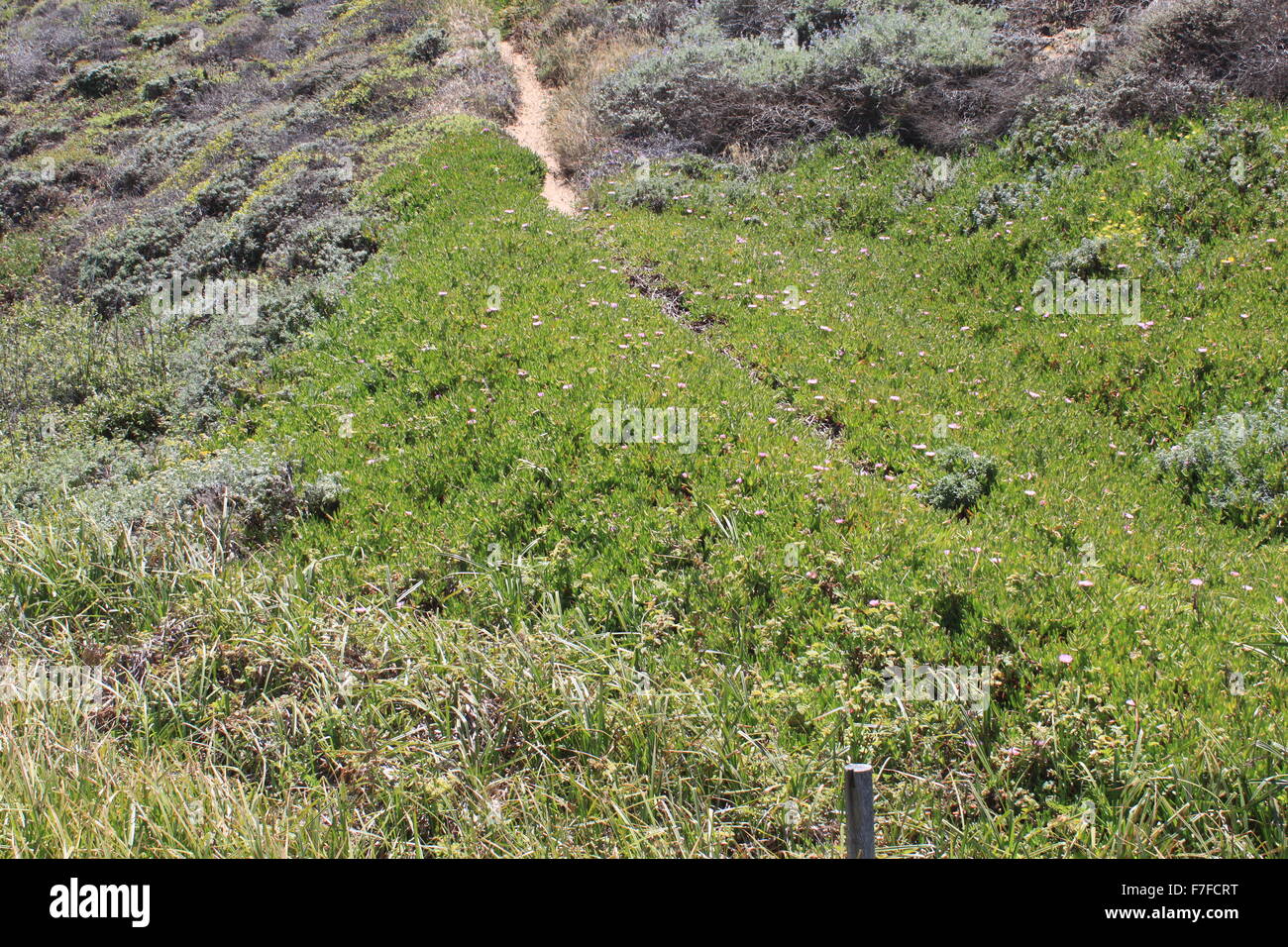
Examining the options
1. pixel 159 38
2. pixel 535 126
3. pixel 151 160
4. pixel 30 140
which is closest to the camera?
pixel 535 126

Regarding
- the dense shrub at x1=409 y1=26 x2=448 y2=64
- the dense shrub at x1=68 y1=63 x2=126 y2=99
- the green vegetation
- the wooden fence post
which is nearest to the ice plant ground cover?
the green vegetation

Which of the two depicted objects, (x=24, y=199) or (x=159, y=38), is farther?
(x=159, y=38)

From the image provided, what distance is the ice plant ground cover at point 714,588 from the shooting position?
3.58 meters

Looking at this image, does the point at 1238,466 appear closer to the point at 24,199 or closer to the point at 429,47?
the point at 429,47

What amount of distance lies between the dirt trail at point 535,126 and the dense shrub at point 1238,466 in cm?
966

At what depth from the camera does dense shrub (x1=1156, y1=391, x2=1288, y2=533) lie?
589 cm

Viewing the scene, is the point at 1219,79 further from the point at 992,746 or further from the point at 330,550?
the point at 330,550

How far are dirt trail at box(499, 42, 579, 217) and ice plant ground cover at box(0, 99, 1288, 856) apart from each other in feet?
15.0

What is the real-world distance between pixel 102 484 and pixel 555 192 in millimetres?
9171

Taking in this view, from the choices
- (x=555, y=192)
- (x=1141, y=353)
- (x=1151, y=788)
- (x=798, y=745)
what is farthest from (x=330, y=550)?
(x=555, y=192)

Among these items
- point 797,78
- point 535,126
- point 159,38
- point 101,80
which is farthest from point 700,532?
point 159,38

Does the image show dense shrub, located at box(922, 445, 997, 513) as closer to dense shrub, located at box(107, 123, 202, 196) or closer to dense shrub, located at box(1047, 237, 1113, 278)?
dense shrub, located at box(1047, 237, 1113, 278)

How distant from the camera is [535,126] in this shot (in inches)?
691

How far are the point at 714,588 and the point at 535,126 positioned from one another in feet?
49.6
